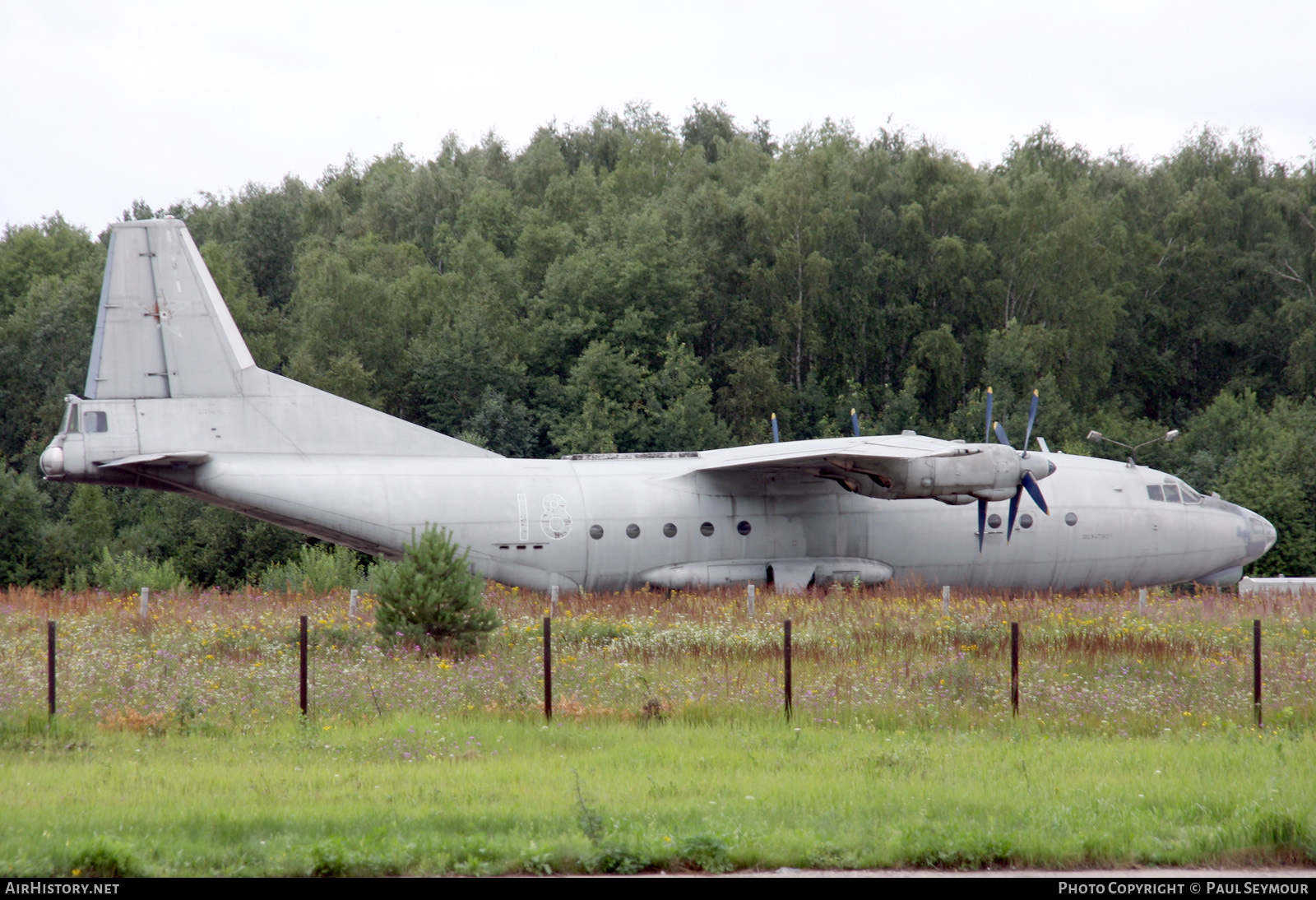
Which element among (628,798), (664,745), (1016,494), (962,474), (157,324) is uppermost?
(157,324)

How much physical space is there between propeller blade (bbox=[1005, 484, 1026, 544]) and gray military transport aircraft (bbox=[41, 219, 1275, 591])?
6cm

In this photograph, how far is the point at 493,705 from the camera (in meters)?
14.4

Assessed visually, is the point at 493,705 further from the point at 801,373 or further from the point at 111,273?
the point at 801,373

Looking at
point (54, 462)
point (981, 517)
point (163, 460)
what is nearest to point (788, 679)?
point (981, 517)

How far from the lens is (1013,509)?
76.6ft

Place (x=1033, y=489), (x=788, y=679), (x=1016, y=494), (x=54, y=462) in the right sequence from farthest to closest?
1. (x=1033, y=489)
2. (x=1016, y=494)
3. (x=54, y=462)
4. (x=788, y=679)

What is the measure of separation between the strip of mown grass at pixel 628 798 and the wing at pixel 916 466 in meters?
8.57

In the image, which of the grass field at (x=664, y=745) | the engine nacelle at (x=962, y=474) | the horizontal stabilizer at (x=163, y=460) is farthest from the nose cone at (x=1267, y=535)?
the horizontal stabilizer at (x=163, y=460)

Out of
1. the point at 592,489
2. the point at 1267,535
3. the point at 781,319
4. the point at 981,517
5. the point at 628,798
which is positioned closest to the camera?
the point at 628,798

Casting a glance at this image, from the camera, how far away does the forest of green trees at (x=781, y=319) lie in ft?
153

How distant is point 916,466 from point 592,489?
6.43 m

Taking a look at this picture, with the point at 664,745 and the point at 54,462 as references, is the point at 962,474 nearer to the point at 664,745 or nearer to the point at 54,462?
the point at 664,745

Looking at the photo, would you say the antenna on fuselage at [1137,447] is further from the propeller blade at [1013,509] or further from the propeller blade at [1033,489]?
the propeller blade at [1033,489]

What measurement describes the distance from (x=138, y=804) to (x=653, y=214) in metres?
47.6
